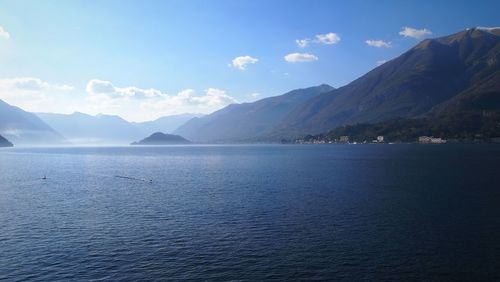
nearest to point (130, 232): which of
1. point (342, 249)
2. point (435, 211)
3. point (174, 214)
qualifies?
point (174, 214)

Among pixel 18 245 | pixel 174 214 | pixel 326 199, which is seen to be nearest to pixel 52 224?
pixel 18 245

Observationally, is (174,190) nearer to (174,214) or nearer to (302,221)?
(174,214)

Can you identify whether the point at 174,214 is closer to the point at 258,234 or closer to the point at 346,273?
the point at 258,234

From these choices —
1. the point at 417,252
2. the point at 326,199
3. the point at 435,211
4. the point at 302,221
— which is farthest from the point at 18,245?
the point at 435,211

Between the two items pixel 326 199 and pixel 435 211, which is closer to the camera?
pixel 435 211

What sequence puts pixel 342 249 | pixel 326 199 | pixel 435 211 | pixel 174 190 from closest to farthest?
pixel 342 249 → pixel 435 211 → pixel 326 199 → pixel 174 190

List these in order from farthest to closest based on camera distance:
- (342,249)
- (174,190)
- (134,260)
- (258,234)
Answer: (174,190) < (258,234) < (342,249) < (134,260)

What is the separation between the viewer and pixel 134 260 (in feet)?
144

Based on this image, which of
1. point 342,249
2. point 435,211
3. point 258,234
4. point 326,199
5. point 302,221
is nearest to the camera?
point 342,249

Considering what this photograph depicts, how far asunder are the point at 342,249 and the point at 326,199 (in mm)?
34555

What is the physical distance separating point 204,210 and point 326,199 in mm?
25905

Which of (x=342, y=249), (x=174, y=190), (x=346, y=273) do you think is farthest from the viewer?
(x=174, y=190)

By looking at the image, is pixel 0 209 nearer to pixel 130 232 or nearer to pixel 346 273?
pixel 130 232

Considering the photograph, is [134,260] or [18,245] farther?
[18,245]
